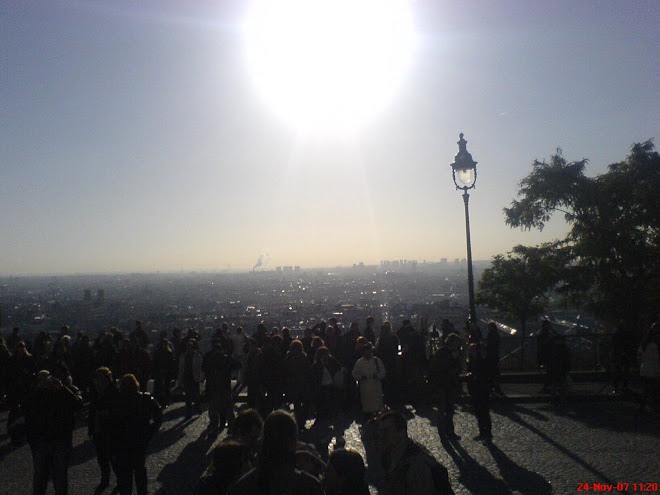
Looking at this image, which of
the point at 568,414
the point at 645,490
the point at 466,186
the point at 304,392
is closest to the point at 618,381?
the point at 568,414

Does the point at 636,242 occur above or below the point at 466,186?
below

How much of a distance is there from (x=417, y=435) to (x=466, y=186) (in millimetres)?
6178

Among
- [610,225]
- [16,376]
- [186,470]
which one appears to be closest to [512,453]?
[186,470]

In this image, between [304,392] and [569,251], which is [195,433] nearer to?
[304,392]

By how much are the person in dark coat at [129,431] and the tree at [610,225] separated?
15.0m

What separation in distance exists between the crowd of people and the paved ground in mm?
436

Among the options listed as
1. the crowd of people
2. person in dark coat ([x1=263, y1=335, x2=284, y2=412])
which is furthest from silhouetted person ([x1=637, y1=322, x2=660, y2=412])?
person in dark coat ([x1=263, y1=335, x2=284, y2=412])

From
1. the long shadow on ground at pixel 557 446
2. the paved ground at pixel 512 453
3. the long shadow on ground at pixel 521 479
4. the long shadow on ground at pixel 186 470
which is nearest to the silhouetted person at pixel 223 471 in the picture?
the paved ground at pixel 512 453

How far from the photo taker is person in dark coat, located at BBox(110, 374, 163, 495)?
6.07m

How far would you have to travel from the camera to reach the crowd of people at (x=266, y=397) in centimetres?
364

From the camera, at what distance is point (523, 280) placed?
19734 mm

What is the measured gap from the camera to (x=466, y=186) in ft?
42.3

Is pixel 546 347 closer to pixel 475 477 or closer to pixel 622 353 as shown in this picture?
pixel 622 353

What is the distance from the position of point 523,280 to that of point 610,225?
11.8ft
